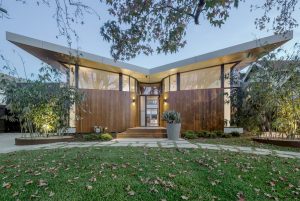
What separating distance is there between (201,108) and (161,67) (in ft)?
11.4

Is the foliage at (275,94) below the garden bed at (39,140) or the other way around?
the other way around

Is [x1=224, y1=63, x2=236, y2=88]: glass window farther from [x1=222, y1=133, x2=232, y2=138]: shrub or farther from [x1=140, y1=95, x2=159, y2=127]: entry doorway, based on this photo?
[x1=140, y1=95, x2=159, y2=127]: entry doorway

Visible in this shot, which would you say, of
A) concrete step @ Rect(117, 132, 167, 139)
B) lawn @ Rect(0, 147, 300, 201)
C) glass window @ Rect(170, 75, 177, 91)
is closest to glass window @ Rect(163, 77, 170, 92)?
glass window @ Rect(170, 75, 177, 91)

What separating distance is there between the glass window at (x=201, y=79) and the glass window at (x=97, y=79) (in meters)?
4.09

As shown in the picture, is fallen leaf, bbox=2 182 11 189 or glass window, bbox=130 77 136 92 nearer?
fallen leaf, bbox=2 182 11 189

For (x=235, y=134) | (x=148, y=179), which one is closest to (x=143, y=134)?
(x=235, y=134)

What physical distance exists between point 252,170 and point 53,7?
15.9 feet

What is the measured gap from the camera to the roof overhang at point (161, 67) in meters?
8.38

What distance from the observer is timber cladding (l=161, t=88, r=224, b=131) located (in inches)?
425

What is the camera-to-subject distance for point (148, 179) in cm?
365

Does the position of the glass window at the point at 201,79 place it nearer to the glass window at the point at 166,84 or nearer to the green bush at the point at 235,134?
the glass window at the point at 166,84

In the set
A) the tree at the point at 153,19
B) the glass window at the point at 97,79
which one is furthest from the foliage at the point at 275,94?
the glass window at the point at 97,79

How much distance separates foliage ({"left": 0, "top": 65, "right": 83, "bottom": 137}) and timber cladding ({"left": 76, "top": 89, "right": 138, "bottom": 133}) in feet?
4.96

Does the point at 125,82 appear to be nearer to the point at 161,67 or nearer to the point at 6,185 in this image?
the point at 161,67
